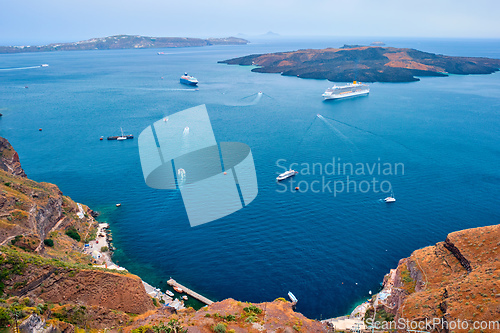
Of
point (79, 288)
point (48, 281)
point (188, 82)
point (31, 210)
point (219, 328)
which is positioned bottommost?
point (219, 328)

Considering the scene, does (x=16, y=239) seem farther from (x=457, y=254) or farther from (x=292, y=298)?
(x=457, y=254)

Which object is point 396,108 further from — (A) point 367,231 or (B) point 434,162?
(A) point 367,231

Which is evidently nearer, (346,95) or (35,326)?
(35,326)

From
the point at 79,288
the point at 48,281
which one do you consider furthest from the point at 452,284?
the point at 48,281

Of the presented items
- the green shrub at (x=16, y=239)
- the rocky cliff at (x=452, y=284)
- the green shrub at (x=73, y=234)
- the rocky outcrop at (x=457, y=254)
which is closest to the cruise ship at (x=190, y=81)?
the green shrub at (x=73, y=234)

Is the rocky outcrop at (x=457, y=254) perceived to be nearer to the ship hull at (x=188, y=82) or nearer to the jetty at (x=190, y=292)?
the jetty at (x=190, y=292)

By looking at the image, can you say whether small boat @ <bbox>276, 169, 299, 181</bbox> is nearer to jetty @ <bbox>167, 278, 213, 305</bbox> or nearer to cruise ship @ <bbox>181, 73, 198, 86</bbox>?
jetty @ <bbox>167, 278, 213, 305</bbox>

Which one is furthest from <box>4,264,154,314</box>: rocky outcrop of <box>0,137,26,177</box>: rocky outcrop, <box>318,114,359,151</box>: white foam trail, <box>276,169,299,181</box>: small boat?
<box>318,114,359,151</box>: white foam trail
